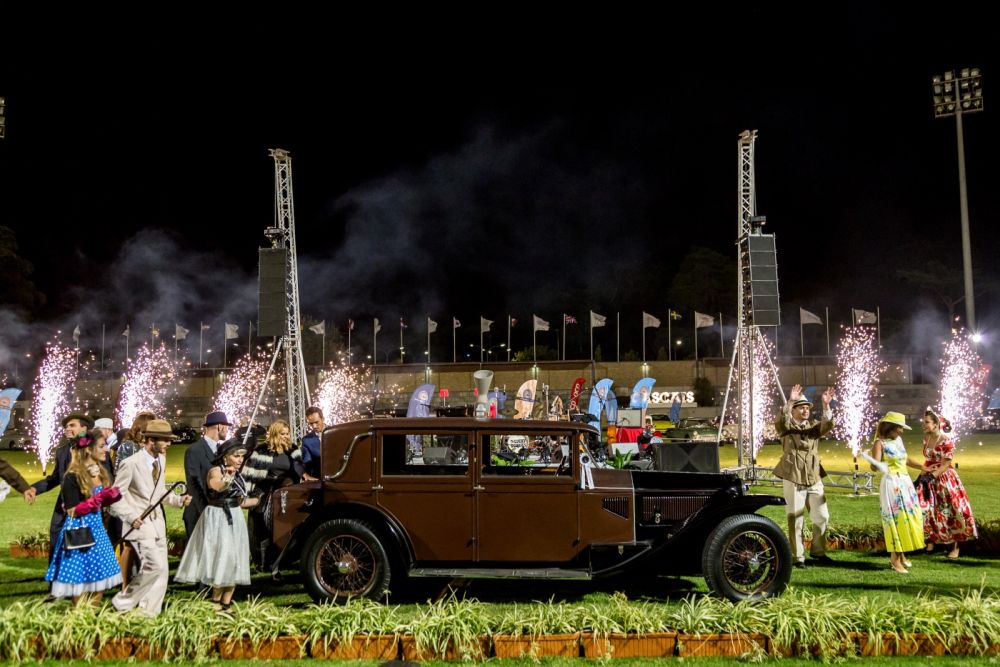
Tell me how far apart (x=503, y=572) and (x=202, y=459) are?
2839 millimetres

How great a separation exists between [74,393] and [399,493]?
185 feet

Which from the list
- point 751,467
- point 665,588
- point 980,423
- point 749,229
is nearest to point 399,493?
point 665,588

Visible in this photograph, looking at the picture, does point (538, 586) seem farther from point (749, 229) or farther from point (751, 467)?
point (749, 229)

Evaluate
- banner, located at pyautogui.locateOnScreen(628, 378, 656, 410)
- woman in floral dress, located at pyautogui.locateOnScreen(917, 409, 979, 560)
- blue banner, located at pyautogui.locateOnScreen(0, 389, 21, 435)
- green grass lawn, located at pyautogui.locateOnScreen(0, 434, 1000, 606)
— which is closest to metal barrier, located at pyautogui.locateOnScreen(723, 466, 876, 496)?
A: woman in floral dress, located at pyautogui.locateOnScreen(917, 409, 979, 560)

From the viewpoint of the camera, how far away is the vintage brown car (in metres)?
6.49

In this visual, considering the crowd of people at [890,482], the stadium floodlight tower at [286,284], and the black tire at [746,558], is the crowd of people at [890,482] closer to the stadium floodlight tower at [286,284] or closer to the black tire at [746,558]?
the black tire at [746,558]

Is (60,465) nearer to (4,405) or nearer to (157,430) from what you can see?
(157,430)

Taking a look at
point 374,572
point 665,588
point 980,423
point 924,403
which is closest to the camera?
point 374,572

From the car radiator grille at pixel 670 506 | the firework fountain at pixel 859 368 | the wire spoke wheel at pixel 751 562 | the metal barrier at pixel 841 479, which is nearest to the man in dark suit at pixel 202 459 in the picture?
the car radiator grille at pixel 670 506

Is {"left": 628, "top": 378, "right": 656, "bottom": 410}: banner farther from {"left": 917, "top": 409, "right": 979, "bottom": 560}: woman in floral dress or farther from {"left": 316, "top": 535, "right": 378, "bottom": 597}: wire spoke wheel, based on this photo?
{"left": 316, "top": 535, "right": 378, "bottom": 597}: wire spoke wheel

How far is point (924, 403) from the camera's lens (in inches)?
1981

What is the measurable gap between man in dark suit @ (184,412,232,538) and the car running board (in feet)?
6.48

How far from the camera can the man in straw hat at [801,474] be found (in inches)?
327

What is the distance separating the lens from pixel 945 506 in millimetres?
8531
